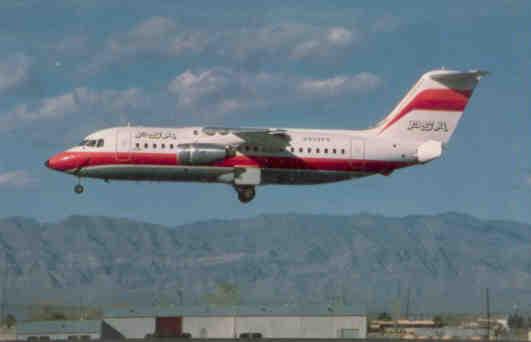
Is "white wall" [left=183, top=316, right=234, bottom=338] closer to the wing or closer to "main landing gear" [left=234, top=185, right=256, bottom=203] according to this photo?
"main landing gear" [left=234, top=185, right=256, bottom=203]

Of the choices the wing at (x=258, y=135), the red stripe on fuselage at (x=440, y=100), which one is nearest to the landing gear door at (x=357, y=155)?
the wing at (x=258, y=135)

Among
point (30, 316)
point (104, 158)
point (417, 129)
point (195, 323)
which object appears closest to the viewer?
point (104, 158)

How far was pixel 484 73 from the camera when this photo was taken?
84.2 meters

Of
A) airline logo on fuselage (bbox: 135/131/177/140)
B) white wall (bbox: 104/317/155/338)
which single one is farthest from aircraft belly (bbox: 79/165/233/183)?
white wall (bbox: 104/317/155/338)

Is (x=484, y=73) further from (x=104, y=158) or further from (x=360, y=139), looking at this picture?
(x=104, y=158)

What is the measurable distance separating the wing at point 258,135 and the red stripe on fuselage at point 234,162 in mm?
990

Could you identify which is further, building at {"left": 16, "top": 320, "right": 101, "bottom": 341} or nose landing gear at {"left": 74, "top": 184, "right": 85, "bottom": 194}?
building at {"left": 16, "top": 320, "right": 101, "bottom": 341}

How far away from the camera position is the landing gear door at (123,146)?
8094cm

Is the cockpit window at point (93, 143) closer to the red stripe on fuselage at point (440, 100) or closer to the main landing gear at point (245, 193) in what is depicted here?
the main landing gear at point (245, 193)

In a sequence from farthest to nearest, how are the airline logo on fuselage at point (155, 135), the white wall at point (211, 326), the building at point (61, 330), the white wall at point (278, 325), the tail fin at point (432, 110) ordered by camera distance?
the white wall at point (278, 325) → the white wall at point (211, 326) → the building at point (61, 330) → the tail fin at point (432, 110) → the airline logo on fuselage at point (155, 135)

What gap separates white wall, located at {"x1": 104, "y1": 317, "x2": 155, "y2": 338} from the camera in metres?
140

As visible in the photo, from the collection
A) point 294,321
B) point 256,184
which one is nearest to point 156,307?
point 294,321

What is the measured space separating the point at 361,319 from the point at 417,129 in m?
63.4

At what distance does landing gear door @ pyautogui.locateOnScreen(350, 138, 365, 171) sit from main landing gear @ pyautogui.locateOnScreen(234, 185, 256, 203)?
24.4 ft
